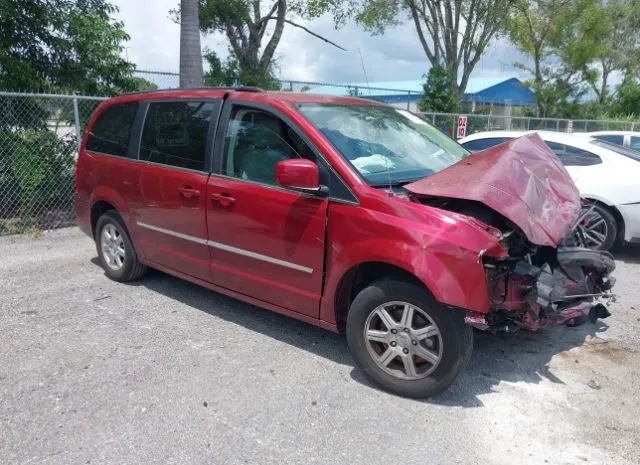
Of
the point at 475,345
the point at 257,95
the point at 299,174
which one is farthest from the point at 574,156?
the point at 299,174

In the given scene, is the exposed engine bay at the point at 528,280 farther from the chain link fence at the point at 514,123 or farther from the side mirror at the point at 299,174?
the chain link fence at the point at 514,123

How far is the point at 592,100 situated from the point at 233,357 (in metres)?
34.7

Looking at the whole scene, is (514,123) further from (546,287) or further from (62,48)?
(546,287)

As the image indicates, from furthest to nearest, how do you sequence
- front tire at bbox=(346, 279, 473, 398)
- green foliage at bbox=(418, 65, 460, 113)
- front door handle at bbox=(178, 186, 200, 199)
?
green foliage at bbox=(418, 65, 460, 113)
front door handle at bbox=(178, 186, 200, 199)
front tire at bbox=(346, 279, 473, 398)

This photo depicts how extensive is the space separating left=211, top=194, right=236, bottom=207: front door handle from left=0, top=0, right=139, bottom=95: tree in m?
5.50

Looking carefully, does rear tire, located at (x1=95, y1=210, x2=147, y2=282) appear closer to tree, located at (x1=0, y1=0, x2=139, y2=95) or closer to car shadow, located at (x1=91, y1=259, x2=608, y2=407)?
car shadow, located at (x1=91, y1=259, x2=608, y2=407)

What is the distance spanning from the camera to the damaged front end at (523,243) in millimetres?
3438

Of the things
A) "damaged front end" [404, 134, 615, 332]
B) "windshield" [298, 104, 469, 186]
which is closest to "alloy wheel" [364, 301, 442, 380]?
"damaged front end" [404, 134, 615, 332]

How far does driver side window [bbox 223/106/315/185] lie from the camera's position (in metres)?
4.12

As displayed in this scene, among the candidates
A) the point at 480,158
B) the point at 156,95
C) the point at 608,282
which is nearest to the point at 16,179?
the point at 156,95

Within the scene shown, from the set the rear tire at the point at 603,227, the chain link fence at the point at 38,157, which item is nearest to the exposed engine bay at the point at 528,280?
the rear tire at the point at 603,227

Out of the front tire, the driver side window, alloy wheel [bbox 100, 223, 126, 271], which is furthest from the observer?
alloy wheel [bbox 100, 223, 126, 271]

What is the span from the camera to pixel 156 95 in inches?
206

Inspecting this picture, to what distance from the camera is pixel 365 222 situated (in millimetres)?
3596
